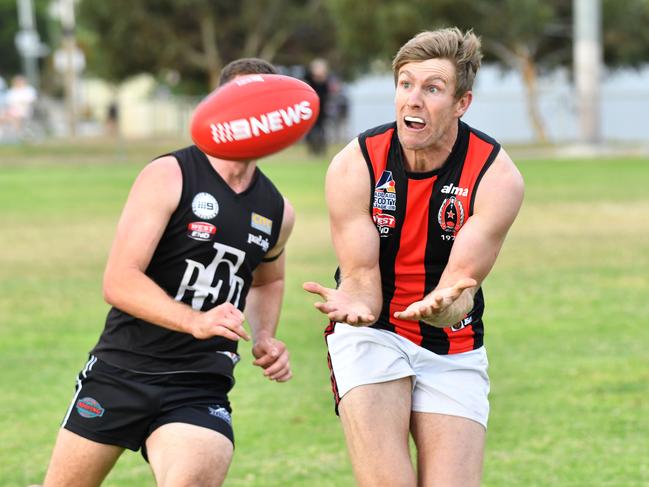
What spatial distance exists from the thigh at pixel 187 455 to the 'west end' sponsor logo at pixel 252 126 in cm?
124

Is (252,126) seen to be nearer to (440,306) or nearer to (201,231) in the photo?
(201,231)

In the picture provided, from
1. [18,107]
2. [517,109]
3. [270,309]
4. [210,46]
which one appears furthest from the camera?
[210,46]

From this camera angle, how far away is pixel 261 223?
6020 millimetres

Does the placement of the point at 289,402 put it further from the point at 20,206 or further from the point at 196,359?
the point at 20,206

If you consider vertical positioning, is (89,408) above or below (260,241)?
below

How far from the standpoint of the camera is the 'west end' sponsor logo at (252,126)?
5352mm

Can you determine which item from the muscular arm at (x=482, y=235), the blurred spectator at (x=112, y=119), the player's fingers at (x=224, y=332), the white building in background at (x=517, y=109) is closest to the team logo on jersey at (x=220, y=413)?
the player's fingers at (x=224, y=332)

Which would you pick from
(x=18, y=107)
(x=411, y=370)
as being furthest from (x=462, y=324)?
(x=18, y=107)

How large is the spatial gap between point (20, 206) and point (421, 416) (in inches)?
805

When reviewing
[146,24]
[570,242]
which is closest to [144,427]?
[570,242]

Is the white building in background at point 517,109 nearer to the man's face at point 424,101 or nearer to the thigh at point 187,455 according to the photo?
the man's face at point 424,101

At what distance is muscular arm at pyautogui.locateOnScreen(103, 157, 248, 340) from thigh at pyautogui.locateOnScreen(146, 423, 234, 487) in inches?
17.8

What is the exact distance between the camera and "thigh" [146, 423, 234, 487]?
17.8 feet

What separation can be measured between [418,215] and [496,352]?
585cm
